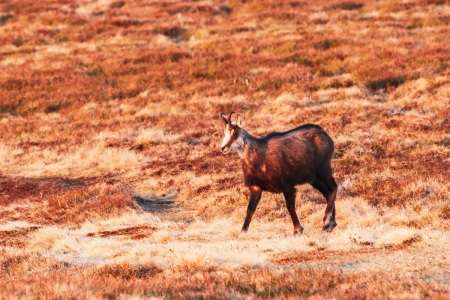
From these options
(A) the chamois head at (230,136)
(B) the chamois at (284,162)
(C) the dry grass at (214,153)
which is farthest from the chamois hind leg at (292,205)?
(A) the chamois head at (230,136)

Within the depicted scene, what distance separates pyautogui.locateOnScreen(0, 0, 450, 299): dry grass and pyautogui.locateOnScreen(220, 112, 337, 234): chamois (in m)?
0.76

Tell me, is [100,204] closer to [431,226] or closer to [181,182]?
[181,182]

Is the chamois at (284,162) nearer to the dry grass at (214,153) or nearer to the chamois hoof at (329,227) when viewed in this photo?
the chamois hoof at (329,227)

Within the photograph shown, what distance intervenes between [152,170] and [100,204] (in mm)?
3541

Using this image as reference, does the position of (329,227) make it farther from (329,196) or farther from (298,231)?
(298,231)

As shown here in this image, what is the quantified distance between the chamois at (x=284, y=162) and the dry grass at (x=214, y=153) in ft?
2.49

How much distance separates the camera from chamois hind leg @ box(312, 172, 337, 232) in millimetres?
13369

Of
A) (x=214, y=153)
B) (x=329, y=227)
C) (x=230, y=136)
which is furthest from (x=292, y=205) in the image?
(x=214, y=153)

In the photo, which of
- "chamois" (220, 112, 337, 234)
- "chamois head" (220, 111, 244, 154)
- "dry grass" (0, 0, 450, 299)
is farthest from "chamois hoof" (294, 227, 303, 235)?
"chamois head" (220, 111, 244, 154)

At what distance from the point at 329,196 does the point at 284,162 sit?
133 centimetres

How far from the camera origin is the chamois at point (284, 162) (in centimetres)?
1284

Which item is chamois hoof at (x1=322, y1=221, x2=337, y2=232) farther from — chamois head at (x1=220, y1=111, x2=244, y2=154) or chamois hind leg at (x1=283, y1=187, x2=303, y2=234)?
chamois head at (x1=220, y1=111, x2=244, y2=154)

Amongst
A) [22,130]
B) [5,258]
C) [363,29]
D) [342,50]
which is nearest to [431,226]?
[5,258]

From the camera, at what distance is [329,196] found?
13.6 metres
